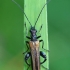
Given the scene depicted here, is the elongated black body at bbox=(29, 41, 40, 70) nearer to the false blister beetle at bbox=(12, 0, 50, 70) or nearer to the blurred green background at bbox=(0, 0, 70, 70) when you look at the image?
the false blister beetle at bbox=(12, 0, 50, 70)
